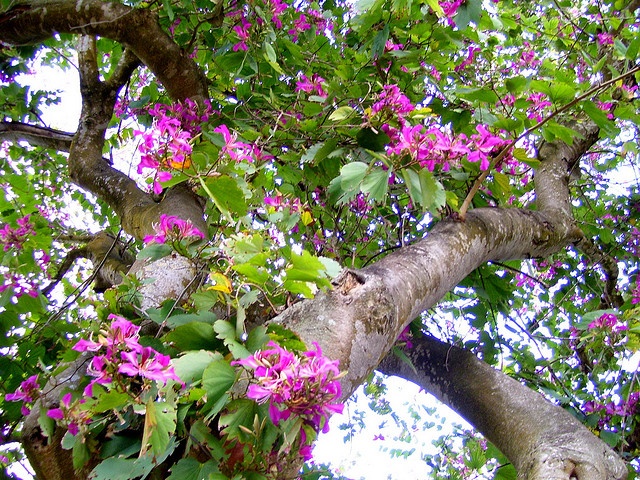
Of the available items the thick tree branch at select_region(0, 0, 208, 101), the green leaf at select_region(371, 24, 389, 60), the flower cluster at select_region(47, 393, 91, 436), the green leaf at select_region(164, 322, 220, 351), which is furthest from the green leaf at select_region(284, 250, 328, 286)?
the thick tree branch at select_region(0, 0, 208, 101)

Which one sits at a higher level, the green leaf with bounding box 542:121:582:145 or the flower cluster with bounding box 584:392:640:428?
the green leaf with bounding box 542:121:582:145

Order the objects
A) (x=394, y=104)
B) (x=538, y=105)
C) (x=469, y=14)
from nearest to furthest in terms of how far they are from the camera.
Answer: (x=394, y=104) → (x=469, y=14) → (x=538, y=105)

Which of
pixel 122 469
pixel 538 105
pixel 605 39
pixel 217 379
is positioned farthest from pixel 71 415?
pixel 605 39

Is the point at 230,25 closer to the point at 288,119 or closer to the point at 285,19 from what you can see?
the point at 285,19

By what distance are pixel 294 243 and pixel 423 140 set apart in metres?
1.70

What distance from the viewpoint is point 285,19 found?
8.01 feet

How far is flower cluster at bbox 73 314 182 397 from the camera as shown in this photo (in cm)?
77

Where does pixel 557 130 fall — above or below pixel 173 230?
above

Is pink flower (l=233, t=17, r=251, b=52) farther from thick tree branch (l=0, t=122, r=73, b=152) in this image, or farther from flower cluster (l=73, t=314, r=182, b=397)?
flower cluster (l=73, t=314, r=182, b=397)

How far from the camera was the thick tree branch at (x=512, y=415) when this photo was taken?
4.54 ft

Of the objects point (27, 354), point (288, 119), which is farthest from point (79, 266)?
point (288, 119)

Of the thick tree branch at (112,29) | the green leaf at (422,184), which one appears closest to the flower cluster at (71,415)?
the green leaf at (422,184)

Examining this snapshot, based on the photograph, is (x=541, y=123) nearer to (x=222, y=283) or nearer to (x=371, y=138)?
(x=371, y=138)

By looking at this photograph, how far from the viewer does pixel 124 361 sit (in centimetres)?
81
